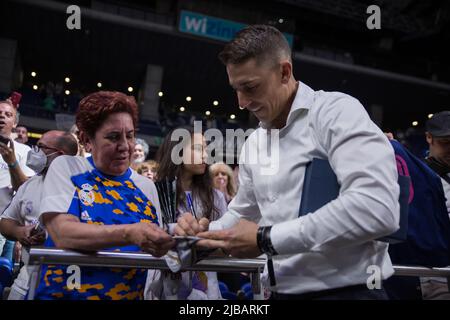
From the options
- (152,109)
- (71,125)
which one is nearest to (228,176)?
(71,125)

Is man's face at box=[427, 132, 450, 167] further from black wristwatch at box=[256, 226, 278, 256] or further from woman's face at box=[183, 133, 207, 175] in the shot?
black wristwatch at box=[256, 226, 278, 256]

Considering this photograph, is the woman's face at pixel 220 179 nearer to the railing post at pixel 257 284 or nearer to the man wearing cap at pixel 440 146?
the man wearing cap at pixel 440 146

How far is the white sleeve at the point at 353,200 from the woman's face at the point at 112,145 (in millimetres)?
670

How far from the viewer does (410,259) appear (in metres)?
1.46

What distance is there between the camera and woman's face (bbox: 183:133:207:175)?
8.89ft

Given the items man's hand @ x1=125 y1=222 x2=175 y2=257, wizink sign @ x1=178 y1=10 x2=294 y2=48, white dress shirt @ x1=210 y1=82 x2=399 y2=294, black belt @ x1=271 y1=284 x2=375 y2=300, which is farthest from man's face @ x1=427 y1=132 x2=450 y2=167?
wizink sign @ x1=178 y1=10 x2=294 y2=48

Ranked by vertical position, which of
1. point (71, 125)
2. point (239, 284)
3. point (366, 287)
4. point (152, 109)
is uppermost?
point (152, 109)

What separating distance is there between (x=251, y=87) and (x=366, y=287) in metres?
0.60

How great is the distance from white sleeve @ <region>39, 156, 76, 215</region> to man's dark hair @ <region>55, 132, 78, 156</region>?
3.16ft

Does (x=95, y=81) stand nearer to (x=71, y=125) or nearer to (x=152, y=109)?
(x=152, y=109)

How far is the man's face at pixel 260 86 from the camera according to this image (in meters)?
1.15

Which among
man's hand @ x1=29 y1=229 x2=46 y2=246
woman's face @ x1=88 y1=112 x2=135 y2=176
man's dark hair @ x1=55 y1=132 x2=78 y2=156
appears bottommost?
man's hand @ x1=29 y1=229 x2=46 y2=246

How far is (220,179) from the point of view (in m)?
4.20
